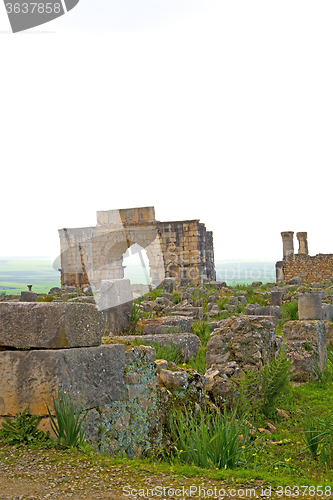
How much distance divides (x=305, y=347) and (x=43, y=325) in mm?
5871

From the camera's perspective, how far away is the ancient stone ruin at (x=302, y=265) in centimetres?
3089

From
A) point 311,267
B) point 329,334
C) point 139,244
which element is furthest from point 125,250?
point 329,334

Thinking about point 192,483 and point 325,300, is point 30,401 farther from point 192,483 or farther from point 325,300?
point 325,300

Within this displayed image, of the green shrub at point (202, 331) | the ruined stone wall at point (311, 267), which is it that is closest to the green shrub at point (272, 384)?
the green shrub at point (202, 331)

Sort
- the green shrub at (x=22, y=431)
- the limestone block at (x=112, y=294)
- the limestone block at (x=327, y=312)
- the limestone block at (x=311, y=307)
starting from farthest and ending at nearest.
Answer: the limestone block at (x=327, y=312)
the limestone block at (x=311, y=307)
the limestone block at (x=112, y=294)
the green shrub at (x=22, y=431)

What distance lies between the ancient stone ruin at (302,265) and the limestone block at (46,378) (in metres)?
27.5

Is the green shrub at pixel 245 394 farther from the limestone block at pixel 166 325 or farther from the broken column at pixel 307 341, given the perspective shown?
the limestone block at pixel 166 325

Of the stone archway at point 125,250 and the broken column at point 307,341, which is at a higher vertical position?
the stone archway at point 125,250

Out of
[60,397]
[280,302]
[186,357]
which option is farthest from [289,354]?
[280,302]

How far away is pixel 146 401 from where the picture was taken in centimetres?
486

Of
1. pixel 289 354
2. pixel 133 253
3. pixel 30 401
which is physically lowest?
pixel 289 354

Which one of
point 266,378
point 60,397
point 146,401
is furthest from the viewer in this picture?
point 266,378

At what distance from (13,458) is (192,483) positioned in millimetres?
1371

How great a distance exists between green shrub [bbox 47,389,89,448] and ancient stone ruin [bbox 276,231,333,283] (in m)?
27.9
